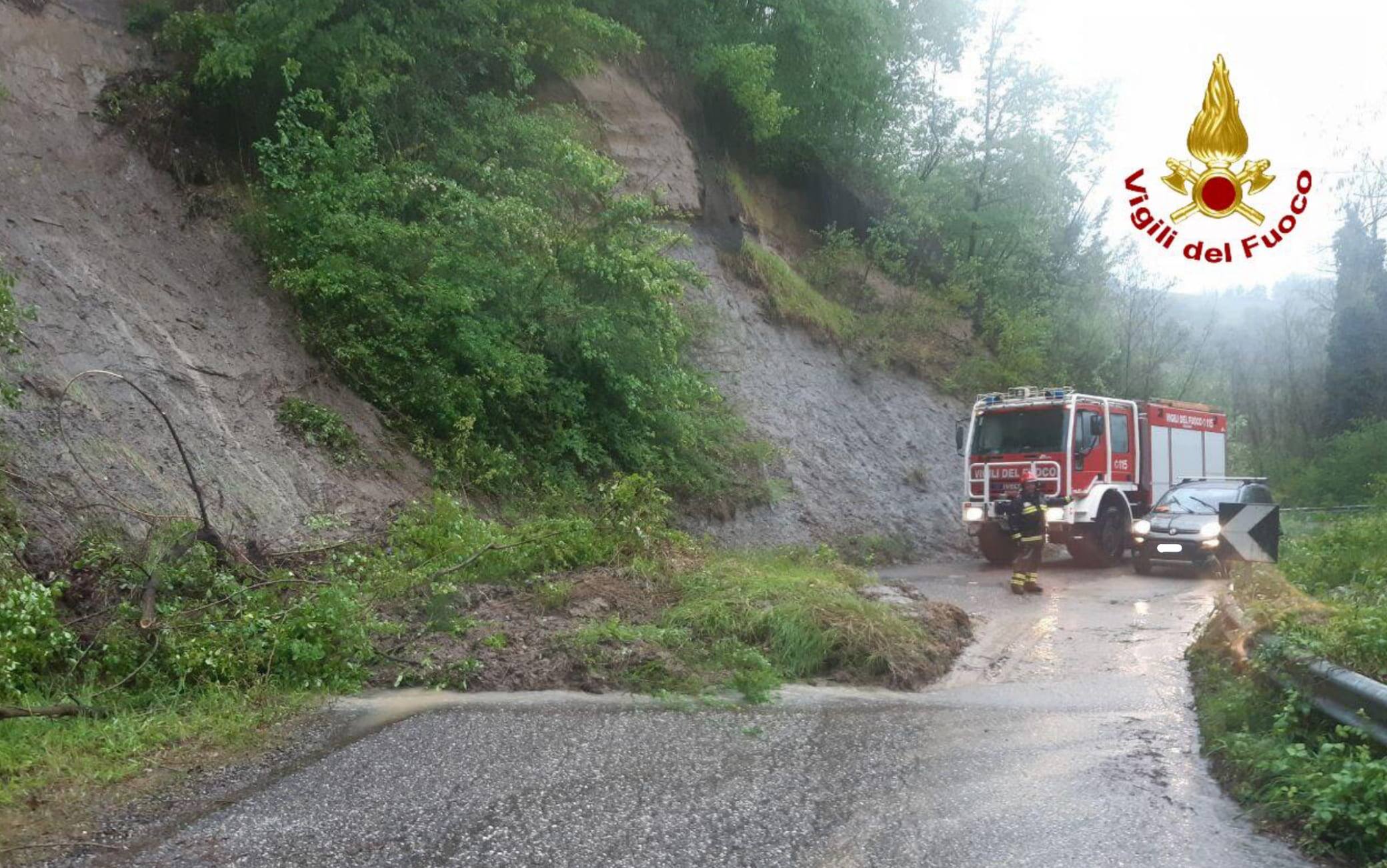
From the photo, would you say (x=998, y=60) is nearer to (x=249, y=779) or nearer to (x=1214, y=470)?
(x=1214, y=470)

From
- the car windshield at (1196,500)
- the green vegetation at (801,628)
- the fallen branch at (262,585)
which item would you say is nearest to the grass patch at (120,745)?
the fallen branch at (262,585)

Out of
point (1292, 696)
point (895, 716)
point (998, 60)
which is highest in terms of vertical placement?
point (998, 60)

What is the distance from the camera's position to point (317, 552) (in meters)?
11.1

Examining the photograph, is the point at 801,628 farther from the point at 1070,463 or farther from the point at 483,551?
the point at 1070,463

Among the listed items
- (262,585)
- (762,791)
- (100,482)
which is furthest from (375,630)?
(762,791)

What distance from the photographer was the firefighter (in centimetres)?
1614

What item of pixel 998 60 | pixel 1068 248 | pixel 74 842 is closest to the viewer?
pixel 74 842

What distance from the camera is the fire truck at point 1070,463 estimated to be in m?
19.5

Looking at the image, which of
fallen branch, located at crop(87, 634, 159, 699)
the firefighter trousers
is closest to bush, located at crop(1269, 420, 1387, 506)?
the firefighter trousers

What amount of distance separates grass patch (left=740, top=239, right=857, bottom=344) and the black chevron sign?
622 inches

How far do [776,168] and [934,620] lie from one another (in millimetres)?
20380

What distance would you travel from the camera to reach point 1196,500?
18969 millimetres

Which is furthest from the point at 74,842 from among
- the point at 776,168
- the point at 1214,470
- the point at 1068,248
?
the point at 1068,248

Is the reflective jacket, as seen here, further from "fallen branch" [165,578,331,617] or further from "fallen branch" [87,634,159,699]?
"fallen branch" [87,634,159,699]
